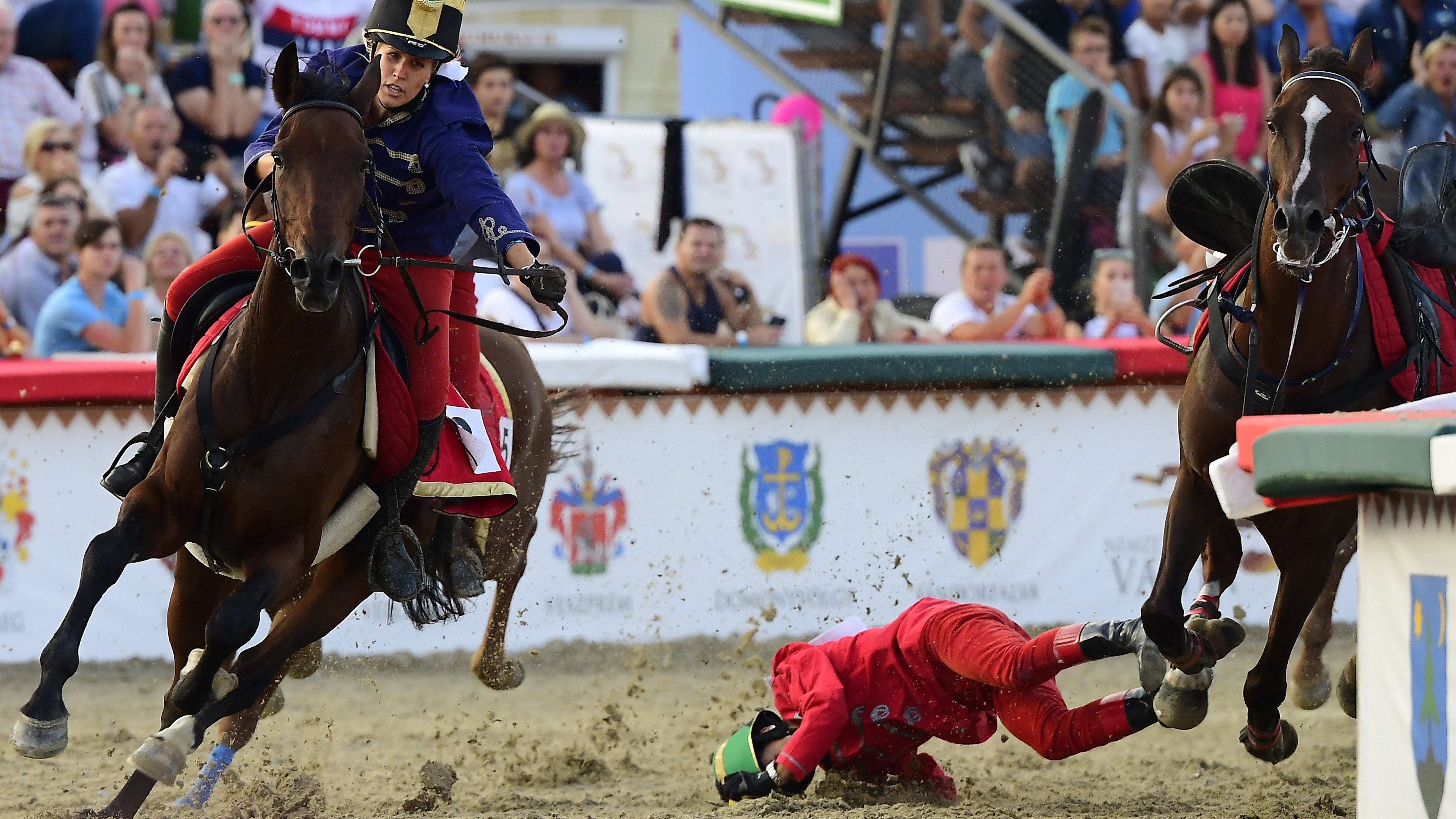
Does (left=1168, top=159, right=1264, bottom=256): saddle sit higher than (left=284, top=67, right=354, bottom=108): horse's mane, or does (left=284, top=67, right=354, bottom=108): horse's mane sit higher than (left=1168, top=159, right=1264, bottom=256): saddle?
(left=284, top=67, right=354, bottom=108): horse's mane

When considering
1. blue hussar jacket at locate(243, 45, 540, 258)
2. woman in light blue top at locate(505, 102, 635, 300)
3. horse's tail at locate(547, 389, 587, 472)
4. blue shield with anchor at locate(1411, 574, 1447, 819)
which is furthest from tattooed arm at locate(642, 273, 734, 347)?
blue shield with anchor at locate(1411, 574, 1447, 819)

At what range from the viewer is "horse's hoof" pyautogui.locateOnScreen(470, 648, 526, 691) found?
20.7ft

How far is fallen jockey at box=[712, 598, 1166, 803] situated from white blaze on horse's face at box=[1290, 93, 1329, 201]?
4.11 ft

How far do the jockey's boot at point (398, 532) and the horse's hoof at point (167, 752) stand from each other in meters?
0.65

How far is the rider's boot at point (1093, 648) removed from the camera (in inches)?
173

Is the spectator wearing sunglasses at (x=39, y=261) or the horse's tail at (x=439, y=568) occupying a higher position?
the spectator wearing sunglasses at (x=39, y=261)

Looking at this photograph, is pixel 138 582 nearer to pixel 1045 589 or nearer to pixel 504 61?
pixel 504 61

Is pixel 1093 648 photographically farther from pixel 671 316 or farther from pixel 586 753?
pixel 671 316

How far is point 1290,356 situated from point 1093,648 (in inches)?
39.3

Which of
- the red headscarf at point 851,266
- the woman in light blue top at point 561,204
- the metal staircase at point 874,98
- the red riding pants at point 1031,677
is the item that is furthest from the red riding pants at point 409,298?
the metal staircase at point 874,98

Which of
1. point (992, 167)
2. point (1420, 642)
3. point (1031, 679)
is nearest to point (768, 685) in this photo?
point (1031, 679)

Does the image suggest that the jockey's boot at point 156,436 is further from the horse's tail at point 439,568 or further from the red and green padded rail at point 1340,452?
the red and green padded rail at point 1340,452

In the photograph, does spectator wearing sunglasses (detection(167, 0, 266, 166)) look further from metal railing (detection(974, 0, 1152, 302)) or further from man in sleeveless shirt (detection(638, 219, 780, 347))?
metal railing (detection(974, 0, 1152, 302))

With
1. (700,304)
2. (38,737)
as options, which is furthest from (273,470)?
(700,304)
